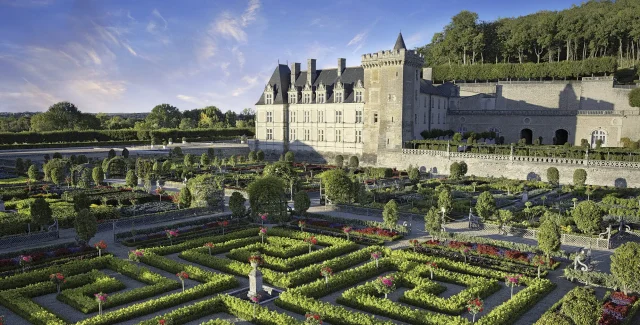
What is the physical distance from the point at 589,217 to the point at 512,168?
2204cm

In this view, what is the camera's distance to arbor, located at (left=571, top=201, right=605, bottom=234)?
23.9 m

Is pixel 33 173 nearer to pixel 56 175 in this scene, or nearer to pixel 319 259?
pixel 56 175

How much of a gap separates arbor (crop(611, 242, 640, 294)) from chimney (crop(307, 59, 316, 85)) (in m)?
49.7

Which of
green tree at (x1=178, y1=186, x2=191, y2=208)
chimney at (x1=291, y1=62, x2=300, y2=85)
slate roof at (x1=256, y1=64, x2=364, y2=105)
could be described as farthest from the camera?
chimney at (x1=291, y1=62, x2=300, y2=85)

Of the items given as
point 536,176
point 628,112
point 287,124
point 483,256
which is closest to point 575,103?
point 628,112

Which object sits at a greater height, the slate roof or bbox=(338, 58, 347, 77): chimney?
bbox=(338, 58, 347, 77): chimney

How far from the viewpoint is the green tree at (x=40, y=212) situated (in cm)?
2461

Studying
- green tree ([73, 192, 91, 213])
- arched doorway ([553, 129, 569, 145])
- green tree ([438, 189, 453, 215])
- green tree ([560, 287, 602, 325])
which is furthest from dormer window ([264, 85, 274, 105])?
green tree ([560, 287, 602, 325])

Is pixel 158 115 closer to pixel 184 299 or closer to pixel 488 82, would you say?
pixel 488 82

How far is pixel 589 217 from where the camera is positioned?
24031mm

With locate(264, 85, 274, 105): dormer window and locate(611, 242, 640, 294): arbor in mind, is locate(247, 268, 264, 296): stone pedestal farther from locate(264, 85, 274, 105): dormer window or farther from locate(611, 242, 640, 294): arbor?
locate(264, 85, 274, 105): dormer window

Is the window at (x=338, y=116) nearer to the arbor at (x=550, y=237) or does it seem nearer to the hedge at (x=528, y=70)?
the hedge at (x=528, y=70)

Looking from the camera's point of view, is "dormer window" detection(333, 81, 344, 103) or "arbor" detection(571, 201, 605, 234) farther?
"dormer window" detection(333, 81, 344, 103)

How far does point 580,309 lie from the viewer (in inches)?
512
